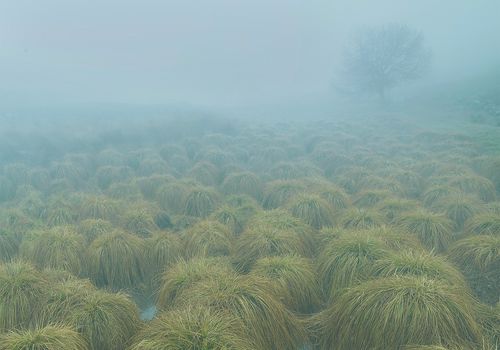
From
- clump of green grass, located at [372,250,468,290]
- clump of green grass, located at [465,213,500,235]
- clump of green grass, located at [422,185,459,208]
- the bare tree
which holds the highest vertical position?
the bare tree

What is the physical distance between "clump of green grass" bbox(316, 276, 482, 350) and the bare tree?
3839 centimetres

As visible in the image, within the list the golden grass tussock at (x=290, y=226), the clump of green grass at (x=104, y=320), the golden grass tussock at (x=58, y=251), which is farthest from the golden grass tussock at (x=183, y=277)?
the golden grass tussock at (x=58, y=251)

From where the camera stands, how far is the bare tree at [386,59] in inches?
1570

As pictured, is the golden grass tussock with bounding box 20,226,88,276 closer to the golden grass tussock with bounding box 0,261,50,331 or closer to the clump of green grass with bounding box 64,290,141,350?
the golden grass tussock with bounding box 0,261,50,331

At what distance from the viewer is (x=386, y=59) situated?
130ft

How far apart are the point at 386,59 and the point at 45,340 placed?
135 ft

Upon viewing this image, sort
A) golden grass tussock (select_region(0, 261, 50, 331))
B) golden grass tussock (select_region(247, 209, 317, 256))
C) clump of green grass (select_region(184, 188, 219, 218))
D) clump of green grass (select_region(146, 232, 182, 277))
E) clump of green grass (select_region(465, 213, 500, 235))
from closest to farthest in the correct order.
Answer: golden grass tussock (select_region(0, 261, 50, 331)), clump of green grass (select_region(465, 213, 500, 235)), clump of green grass (select_region(146, 232, 182, 277)), golden grass tussock (select_region(247, 209, 317, 256)), clump of green grass (select_region(184, 188, 219, 218))

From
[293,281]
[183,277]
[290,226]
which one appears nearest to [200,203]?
[290,226]

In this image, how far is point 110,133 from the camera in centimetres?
2317

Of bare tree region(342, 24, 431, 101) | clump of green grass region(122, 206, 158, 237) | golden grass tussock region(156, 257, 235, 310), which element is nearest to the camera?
golden grass tussock region(156, 257, 235, 310)

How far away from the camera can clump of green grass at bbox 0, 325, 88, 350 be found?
4.44 metres

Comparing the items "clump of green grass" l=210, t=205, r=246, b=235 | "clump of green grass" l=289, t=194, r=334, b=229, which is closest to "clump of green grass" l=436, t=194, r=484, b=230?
"clump of green grass" l=289, t=194, r=334, b=229

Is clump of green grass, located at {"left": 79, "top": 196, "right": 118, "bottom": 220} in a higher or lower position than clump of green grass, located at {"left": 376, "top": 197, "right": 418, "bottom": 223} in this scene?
lower

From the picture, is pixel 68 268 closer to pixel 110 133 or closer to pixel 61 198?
pixel 61 198
